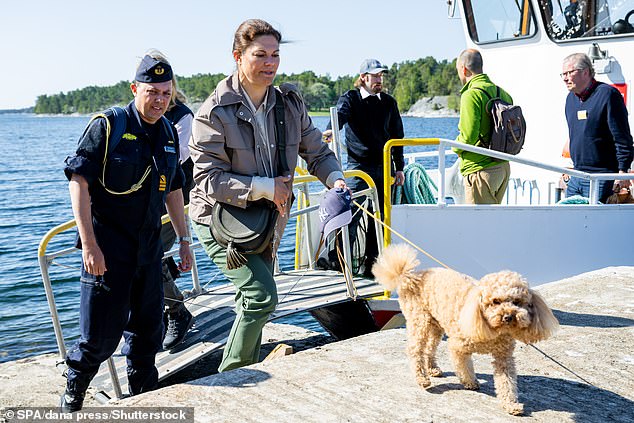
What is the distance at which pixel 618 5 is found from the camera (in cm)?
814

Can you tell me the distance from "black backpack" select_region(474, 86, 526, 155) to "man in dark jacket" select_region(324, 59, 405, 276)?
0.99 m

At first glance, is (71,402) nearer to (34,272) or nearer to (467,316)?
(467,316)

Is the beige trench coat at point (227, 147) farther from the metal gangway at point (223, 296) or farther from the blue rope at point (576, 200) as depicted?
the blue rope at point (576, 200)

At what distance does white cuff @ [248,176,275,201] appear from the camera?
3.88 meters

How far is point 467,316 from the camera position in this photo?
3.39 meters

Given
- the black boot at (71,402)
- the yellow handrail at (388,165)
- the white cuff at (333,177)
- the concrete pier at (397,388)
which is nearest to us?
the concrete pier at (397,388)

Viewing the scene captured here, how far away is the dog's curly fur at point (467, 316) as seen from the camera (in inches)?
131

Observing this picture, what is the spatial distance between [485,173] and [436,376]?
10.2ft

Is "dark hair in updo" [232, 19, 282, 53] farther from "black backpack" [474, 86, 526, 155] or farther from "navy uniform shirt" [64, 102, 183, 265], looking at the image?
"black backpack" [474, 86, 526, 155]

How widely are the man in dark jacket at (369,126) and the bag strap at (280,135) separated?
3.02 meters

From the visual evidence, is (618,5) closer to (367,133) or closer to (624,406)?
(367,133)

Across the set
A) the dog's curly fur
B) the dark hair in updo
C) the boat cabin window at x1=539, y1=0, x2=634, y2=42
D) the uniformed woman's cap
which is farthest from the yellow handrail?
the boat cabin window at x1=539, y1=0, x2=634, y2=42

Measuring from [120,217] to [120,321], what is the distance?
596 mm

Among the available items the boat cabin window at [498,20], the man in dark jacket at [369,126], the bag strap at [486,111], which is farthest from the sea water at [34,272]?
the boat cabin window at [498,20]
